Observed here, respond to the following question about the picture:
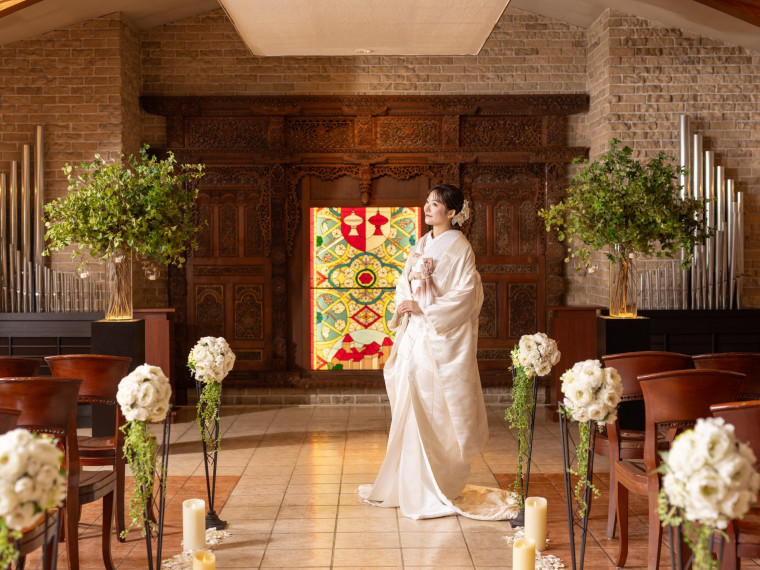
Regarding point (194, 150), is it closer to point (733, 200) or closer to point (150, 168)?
point (150, 168)

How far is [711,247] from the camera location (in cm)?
725

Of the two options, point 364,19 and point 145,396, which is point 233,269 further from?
point 145,396

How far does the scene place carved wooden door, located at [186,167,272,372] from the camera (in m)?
8.38

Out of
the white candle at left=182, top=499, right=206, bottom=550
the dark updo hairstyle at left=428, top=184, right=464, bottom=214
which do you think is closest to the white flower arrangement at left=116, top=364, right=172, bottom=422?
the white candle at left=182, top=499, right=206, bottom=550

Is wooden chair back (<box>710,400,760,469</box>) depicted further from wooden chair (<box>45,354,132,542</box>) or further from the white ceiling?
the white ceiling

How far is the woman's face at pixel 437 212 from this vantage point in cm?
486

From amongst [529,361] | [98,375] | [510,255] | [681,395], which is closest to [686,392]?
[681,395]

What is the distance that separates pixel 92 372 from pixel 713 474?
10.7 feet

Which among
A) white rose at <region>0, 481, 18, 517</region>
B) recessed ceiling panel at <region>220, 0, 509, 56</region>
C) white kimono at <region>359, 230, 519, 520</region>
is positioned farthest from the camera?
recessed ceiling panel at <region>220, 0, 509, 56</region>

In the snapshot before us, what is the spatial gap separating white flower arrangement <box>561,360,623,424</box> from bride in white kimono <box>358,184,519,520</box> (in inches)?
59.3

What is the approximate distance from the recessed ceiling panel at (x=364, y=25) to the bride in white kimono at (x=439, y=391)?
136 cm

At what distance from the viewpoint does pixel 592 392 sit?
3234mm

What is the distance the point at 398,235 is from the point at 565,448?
5.22m

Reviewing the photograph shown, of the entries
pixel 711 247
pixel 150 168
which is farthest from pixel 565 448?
pixel 711 247
